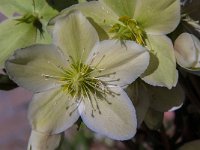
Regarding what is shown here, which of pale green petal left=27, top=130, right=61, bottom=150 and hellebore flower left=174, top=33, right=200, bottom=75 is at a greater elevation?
hellebore flower left=174, top=33, right=200, bottom=75

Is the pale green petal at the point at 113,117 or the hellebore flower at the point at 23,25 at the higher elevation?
the hellebore flower at the point at 23,25

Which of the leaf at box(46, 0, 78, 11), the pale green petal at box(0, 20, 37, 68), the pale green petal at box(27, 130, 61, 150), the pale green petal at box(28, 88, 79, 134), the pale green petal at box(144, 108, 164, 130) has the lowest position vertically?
the pale green petal at box(144, 108, 164, 130)

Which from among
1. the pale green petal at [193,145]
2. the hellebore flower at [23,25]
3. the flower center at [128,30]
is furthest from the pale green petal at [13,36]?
the pale green petal at [193,145]

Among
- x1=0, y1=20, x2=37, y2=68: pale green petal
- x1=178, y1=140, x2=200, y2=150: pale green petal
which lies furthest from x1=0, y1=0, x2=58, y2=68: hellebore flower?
x1=178, y1=140, x2=200, y2=150: pale green petal

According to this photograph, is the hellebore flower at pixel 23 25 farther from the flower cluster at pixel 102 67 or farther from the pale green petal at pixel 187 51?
the pale green petal at pixel 187 51

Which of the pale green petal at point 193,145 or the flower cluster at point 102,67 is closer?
the flower cluster at point 102,67

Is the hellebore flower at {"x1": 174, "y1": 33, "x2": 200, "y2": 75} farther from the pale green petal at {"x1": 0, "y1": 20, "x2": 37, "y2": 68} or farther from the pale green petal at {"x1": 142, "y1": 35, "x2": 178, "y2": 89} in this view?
the pale green petal at {"x1": 0, "y1": 20, "x2": 37, "y2": 68}
